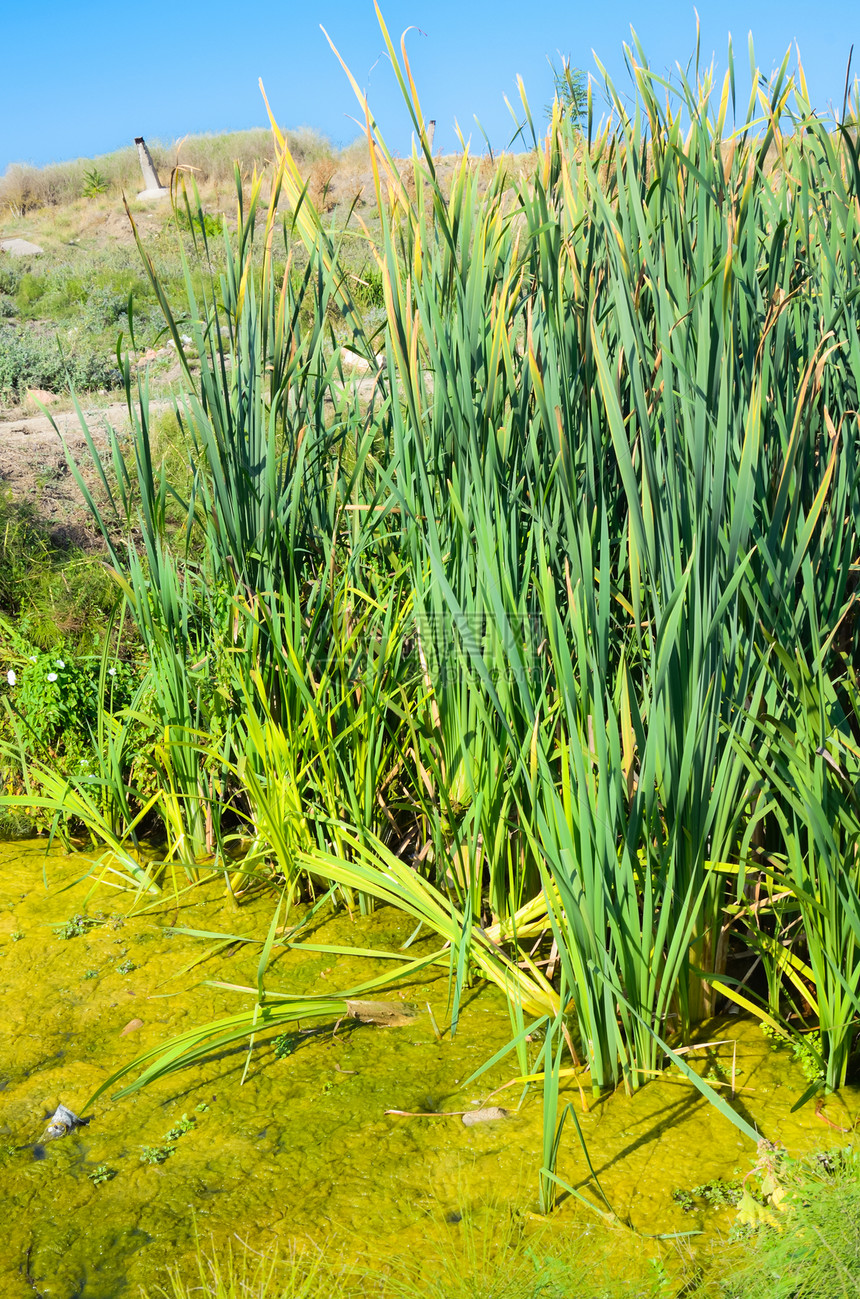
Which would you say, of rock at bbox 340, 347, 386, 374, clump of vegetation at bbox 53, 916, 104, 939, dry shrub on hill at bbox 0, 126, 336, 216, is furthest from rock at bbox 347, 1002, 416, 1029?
dry shrub on hill at bbox 0, 126, 336, 216

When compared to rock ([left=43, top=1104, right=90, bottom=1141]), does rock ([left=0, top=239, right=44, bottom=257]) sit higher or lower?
higher

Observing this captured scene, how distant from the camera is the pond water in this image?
1183 mm

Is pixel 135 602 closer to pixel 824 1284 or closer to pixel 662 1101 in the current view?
pixel 662 1101

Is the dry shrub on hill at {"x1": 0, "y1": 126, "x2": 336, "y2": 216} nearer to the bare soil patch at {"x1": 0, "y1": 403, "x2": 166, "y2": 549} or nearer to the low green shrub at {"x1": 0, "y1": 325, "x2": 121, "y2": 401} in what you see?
the low green shrub at {"x1": 0, "y1": 325, "x2": 121, "y2": 401}

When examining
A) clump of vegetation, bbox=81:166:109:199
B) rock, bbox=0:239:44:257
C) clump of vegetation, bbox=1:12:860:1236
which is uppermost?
clump of vegetation, bbox=81:166:109:199

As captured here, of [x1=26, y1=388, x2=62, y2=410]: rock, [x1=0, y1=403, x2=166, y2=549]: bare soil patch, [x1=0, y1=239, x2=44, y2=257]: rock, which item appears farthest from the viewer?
[x1=0, y1=239, x2=44, y2=257]: rock

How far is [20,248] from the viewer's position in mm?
13578

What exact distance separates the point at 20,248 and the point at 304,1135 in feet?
49.7

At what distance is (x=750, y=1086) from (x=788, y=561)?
79cm

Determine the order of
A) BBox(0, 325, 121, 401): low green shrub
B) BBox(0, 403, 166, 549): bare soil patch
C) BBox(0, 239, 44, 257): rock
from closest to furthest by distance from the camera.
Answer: BBox(0, 403, 166, 549): bare soil patch < BBox(0, 325, 121, 401): low green shrub < BBox(0, 239, 44, 257): rock

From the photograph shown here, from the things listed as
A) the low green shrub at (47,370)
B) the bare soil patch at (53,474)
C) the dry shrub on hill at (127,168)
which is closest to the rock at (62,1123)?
the bare soil patch at (53,474)

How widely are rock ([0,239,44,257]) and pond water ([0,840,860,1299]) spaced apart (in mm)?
13856

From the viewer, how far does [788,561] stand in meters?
1.33

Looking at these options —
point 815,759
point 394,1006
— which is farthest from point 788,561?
point 394,1006
